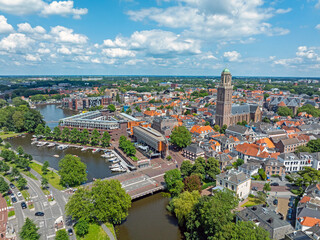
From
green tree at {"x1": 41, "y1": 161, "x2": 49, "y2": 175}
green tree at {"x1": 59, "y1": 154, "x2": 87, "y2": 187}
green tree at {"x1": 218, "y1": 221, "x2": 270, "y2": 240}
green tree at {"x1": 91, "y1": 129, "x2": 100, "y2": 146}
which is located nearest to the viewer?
green tree at {"x1": 218, "y1": 221, "x2": 270, "y2": 240}

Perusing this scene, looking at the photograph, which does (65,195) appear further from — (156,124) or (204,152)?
(156,124)

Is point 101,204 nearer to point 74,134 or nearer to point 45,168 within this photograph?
point 45,168

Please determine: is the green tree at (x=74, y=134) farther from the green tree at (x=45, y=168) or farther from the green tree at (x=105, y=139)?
the green tree at (x=45, y=168)

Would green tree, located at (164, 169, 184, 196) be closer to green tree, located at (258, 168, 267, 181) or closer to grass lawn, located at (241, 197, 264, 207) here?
grass lawn, located at (241, 197, 264, 207)

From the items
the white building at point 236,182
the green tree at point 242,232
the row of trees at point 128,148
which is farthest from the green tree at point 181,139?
the green tree at point 242,232

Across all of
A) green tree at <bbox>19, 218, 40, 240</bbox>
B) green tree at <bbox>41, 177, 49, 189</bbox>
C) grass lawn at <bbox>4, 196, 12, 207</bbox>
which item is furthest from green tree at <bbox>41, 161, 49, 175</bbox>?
green tree at <bbox>19, 218, 40, 240</bbox>

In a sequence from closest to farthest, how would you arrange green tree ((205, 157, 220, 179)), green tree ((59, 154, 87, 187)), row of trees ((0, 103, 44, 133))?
green tree ((59, 154, 87, 187))
green tree ((205, 157, 220, 179))
row of trees ((0, 103, 44, 133))

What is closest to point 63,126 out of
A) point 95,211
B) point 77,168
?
point 77,168
